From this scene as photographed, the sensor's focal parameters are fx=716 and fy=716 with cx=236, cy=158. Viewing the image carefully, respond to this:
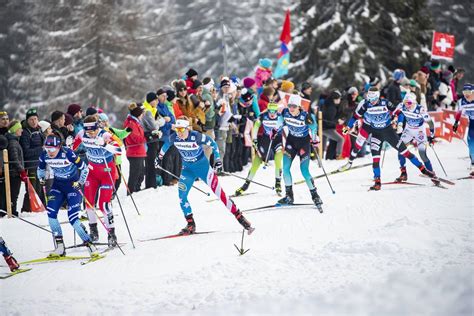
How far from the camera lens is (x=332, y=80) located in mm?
32188

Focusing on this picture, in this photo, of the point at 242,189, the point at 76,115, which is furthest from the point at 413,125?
the point at 76,115

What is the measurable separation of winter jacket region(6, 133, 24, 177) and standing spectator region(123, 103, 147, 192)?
2.23 metres

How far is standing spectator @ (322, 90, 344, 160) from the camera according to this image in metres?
20.0

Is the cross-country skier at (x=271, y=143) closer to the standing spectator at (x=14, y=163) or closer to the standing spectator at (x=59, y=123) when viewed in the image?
the standing spectator at (x=59, y=123)

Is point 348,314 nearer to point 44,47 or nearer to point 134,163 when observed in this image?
point 134,163

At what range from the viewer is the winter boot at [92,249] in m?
11.0

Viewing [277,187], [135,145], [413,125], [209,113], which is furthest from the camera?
[209,113]

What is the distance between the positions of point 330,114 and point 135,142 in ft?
22.1

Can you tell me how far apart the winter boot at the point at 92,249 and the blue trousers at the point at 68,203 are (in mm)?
92

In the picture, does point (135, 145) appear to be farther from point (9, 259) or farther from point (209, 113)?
point (9, 259)

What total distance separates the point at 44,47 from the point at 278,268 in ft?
111

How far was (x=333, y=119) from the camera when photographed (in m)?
20.1

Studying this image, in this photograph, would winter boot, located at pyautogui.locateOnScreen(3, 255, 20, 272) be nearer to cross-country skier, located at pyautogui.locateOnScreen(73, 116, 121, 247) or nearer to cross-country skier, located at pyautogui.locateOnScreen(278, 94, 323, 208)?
cross-country skier, located at pyautogui.locateOnScreen(73, 116, 121, 247)

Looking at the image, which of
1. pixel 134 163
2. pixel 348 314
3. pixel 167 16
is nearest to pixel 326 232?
pixel 348 314
